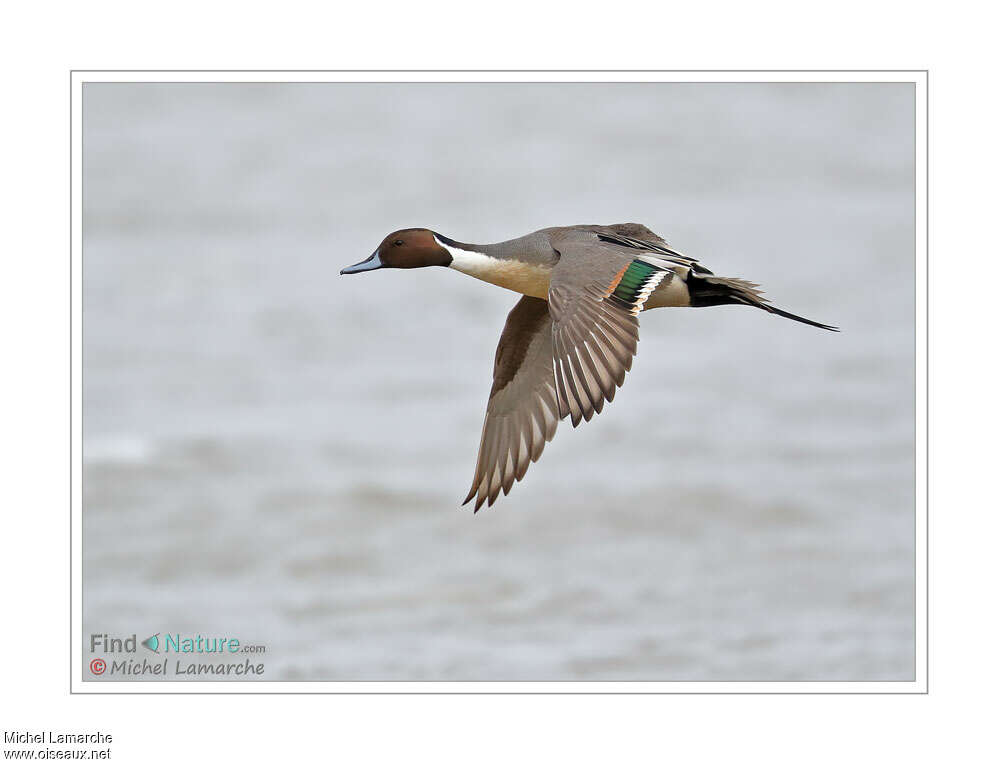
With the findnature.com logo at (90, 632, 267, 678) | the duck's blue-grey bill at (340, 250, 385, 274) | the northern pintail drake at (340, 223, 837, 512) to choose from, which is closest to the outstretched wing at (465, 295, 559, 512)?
the northern pintail drake at (340, 223, 837, 512)

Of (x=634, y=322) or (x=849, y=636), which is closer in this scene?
(x=634, y=322)

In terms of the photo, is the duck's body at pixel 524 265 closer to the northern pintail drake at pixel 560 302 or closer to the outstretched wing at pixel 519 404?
the northern pintail drake at pixel 560 302

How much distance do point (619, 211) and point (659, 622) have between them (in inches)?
229

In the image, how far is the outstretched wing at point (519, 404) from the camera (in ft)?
25.0

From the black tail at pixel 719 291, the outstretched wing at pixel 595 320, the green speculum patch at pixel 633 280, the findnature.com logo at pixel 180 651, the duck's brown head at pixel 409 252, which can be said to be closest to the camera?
the outstretched wing at pixel 595 320

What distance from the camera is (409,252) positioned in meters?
7.18

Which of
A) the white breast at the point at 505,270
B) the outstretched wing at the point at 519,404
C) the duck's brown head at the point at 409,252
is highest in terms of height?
the duck's brown head at the point at 409,252

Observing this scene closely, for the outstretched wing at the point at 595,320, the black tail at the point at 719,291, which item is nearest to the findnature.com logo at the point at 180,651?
the black tail at the point at 719,291

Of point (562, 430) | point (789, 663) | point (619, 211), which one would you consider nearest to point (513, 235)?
point (619, 211)

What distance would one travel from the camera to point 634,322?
20.6 ft

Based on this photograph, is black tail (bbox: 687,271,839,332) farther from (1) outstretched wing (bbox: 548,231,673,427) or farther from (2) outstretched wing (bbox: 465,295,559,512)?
Result: (2) outstretched wing (bbox: 465,295,559,512)

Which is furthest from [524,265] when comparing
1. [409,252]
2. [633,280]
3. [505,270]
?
[633,280]

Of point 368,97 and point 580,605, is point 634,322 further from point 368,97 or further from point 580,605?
point 368,97

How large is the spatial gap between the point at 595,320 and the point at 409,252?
1.24m
